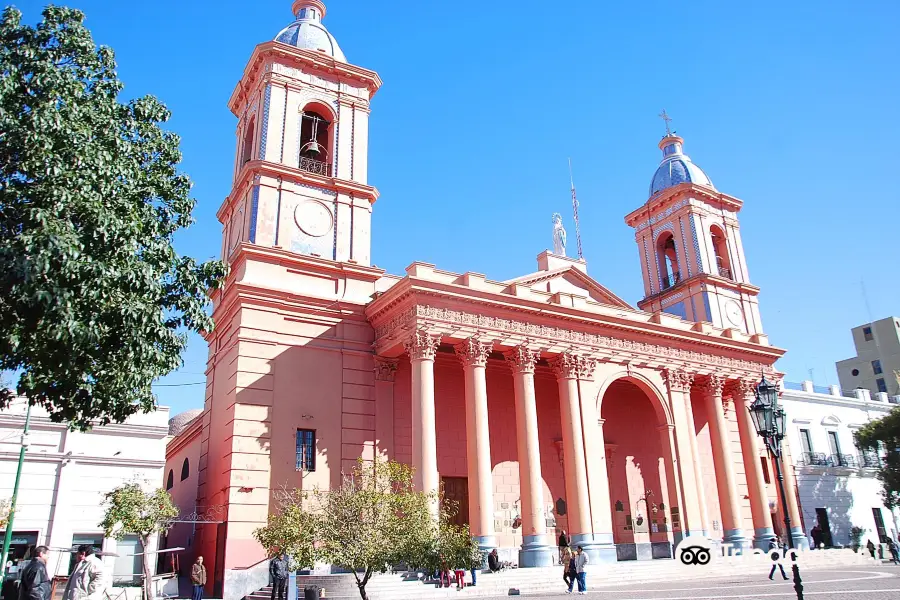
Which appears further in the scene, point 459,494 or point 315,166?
point 315,166

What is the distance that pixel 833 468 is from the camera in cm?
3650

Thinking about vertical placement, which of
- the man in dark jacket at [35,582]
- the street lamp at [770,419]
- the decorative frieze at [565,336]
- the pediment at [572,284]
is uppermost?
the pediment at [572,284]

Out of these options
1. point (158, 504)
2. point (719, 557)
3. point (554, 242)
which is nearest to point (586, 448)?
point (719, 557)

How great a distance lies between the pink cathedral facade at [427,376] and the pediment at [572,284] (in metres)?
0.09

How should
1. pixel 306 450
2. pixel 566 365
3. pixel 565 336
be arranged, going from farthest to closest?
pixel 565 336 < pixel 566 365 < pixel 306 450

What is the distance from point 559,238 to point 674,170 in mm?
9851

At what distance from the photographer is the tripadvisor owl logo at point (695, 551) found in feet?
72.7

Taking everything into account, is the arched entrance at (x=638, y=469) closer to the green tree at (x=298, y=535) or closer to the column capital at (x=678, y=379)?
the column capital at (x=678, y=379)

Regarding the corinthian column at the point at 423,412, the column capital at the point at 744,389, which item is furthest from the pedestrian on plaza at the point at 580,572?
the column capital at the point at 744,389

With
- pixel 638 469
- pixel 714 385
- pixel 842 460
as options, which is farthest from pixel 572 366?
pixel 842 460

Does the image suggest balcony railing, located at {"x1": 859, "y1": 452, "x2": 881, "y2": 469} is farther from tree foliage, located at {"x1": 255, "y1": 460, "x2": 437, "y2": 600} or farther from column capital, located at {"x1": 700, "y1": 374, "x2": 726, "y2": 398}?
tree foliage, located at {"x1": 255, "y1": 460, "x2": 437, "y2": 600}

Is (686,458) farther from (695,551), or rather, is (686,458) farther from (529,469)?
(529,469)

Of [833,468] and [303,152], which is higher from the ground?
[303,152]

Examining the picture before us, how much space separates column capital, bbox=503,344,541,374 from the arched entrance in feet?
16.9
